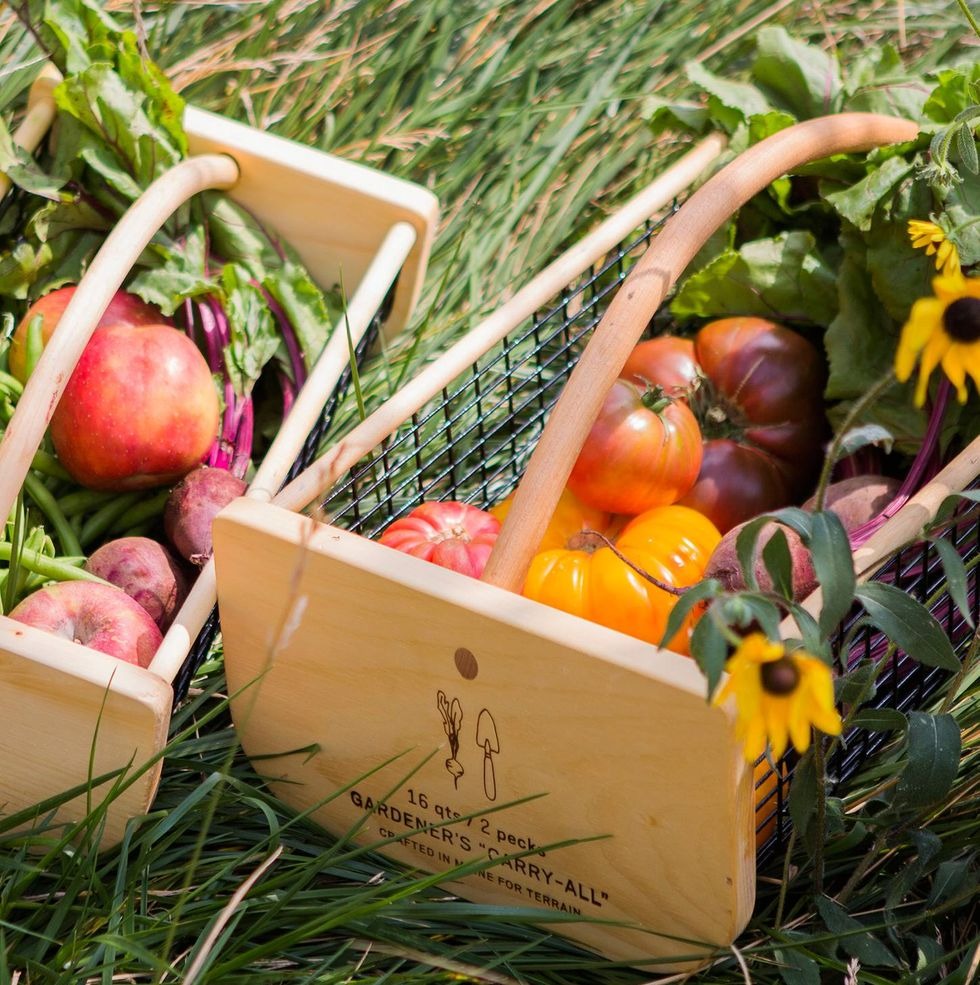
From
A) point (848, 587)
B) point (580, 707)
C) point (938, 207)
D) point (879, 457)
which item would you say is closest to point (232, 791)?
point (580, 707)

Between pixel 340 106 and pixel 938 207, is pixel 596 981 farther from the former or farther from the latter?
pixel 340 106

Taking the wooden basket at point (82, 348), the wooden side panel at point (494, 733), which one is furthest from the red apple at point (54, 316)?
the wooden side panel at point (494, 733)

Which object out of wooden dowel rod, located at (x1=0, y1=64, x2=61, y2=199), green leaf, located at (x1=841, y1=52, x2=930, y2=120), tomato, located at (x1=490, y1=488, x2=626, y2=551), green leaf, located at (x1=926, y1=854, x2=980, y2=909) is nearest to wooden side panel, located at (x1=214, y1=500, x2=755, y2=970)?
green leaf, located at (x1=926, y1=854, x2=980, y2=909)

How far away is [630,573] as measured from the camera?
1286 millimetres

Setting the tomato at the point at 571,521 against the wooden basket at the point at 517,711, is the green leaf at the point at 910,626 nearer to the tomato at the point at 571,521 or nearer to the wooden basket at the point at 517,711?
the wooden basket at the point at 517,711

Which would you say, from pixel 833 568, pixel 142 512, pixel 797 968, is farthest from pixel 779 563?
pixel 142 512

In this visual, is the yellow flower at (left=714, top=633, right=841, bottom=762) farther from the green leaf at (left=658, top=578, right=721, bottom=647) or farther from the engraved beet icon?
the engraved beet icon

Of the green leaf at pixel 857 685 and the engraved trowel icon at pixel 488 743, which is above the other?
the green leaf at pixel 857 685

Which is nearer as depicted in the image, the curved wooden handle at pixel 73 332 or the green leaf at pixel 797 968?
the green leaf at pixel 797 968

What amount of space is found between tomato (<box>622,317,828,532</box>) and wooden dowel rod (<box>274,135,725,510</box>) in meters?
0.16

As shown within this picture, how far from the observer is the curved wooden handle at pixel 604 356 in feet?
3.69

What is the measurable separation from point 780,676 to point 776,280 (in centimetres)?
100

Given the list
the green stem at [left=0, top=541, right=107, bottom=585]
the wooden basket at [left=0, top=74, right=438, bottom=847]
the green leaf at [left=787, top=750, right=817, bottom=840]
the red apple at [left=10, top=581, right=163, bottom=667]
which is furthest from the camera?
the green stem at [left=0, top=541, right=107, bottom=585]

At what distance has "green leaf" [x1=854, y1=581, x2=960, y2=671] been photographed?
96 cm
